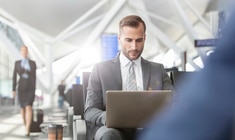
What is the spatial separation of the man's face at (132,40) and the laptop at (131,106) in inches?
28.8

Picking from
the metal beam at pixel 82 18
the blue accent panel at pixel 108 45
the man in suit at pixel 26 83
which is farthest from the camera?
the metal beam at pixel 82 18

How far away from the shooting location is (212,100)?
730 millimetres

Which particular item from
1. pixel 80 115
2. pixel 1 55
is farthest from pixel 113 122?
pixel 1 55

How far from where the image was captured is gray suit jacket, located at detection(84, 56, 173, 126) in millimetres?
2545

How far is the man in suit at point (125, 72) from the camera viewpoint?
2551 millimetres

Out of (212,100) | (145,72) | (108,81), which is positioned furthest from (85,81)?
(212,100)

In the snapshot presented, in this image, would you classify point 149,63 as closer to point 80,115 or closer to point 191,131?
point 80,115

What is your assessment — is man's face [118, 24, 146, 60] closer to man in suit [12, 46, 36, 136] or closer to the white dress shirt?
the white dress shirt

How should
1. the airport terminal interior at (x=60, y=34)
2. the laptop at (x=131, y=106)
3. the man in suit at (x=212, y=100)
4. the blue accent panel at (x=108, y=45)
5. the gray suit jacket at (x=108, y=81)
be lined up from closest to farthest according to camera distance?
the man in suit at (x=212, y=100) → the laptop at (x=131, y=106) → the gray suit jacket at (x=108, y=81) → the blue accent panel at (x=108, y=45) → the airport terminal interior at (x=60, y=34)

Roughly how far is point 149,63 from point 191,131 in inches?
79.3

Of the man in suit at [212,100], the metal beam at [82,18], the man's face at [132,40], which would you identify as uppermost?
the metal beam at [82,18]

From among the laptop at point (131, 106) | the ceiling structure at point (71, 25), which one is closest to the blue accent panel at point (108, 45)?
the ceiling structure at point (71, 25)

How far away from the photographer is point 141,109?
1.85 meters

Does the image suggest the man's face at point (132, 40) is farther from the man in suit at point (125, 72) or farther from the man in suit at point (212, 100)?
the man in suit at point (212, 100)
